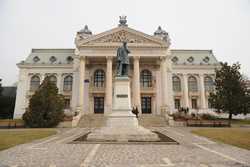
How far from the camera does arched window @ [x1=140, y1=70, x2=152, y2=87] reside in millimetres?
46041

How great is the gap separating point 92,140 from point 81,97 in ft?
89.5

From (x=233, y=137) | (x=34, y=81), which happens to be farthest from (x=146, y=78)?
(x=233, y=137)

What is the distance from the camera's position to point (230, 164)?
22.3ft

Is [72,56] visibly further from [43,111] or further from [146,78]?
[43,111]

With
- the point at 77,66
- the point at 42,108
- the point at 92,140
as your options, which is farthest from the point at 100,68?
the point at 92,140

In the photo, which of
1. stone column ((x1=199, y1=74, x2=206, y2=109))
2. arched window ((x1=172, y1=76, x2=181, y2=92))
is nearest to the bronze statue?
arched window ((x1=172, y1=76, x2=181, y2=92))

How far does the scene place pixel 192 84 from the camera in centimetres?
5078

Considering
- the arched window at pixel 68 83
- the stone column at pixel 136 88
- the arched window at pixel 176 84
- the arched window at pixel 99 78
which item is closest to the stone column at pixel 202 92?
the arched window at pixel 176 84

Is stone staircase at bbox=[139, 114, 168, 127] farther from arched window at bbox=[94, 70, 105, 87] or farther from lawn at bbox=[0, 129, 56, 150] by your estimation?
lawn at bbox=[0, 129, 56, 150]

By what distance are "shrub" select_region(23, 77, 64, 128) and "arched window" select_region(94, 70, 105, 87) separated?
1740cm

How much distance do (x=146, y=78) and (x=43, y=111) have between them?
25384 millimetres

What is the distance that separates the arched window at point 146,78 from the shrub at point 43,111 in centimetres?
2251

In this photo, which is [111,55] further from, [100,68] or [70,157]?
[70,157]

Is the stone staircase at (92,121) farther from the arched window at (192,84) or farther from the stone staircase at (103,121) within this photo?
the arched window at (192,84)
